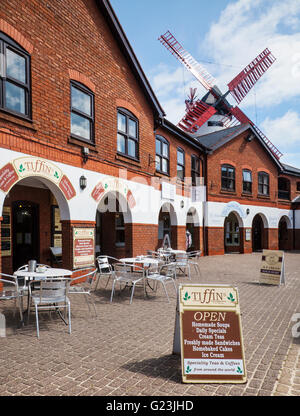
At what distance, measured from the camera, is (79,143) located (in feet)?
27.8

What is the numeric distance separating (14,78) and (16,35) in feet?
3.16

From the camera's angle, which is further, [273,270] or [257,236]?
[257,236]

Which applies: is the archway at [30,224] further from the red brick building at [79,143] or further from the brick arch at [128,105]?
the brick arch at [128,105]

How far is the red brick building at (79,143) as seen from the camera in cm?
685

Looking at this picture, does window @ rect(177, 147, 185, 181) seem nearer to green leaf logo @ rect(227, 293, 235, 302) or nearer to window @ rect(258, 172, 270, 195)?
window @ rect(258, 172, 270, 195)

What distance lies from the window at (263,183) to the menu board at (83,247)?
1601 cm

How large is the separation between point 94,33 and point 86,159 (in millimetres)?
4057

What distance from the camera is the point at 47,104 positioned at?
7.49 metres

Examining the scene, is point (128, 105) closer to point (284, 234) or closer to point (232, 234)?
point (232, 234)

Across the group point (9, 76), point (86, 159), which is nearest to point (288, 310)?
point (86, 159)

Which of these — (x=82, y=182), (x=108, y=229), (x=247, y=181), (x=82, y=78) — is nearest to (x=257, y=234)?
(x=247, y=181)
